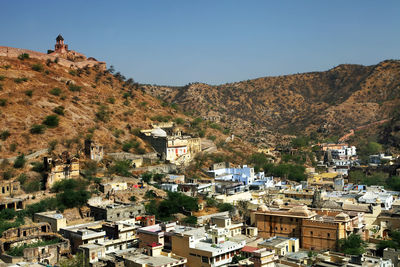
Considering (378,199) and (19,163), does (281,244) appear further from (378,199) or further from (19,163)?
(19,163)

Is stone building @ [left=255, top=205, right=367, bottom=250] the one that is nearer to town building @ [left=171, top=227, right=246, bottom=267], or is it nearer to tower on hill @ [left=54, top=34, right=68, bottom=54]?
town building @ [left=171, top=227, right=246, bottom=267]

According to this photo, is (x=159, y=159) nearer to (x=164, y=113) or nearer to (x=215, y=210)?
(x=215, y=210)

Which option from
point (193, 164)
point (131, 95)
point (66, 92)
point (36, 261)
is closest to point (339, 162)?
point (193, 164)

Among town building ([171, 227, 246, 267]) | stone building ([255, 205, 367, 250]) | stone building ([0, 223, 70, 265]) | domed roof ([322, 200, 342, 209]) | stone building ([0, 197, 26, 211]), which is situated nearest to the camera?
stone building ([0, 223, 70, 265])

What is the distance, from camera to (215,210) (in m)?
31.5

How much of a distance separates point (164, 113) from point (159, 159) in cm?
1703

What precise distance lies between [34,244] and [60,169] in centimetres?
1105

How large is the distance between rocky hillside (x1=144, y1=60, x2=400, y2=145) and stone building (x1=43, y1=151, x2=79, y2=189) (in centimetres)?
3956

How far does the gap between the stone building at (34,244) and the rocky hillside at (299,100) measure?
4838cm

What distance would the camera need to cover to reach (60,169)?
3225 cm

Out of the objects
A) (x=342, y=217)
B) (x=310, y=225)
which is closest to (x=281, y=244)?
(x=310, y=225)

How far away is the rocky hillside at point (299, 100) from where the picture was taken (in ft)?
268

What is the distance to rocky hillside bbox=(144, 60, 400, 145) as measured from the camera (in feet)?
268

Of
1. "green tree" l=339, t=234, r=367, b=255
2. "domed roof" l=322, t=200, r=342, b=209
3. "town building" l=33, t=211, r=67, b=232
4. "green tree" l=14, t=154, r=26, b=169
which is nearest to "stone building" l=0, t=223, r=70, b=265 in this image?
"town building" l=33, t=211, r=67, b=232
